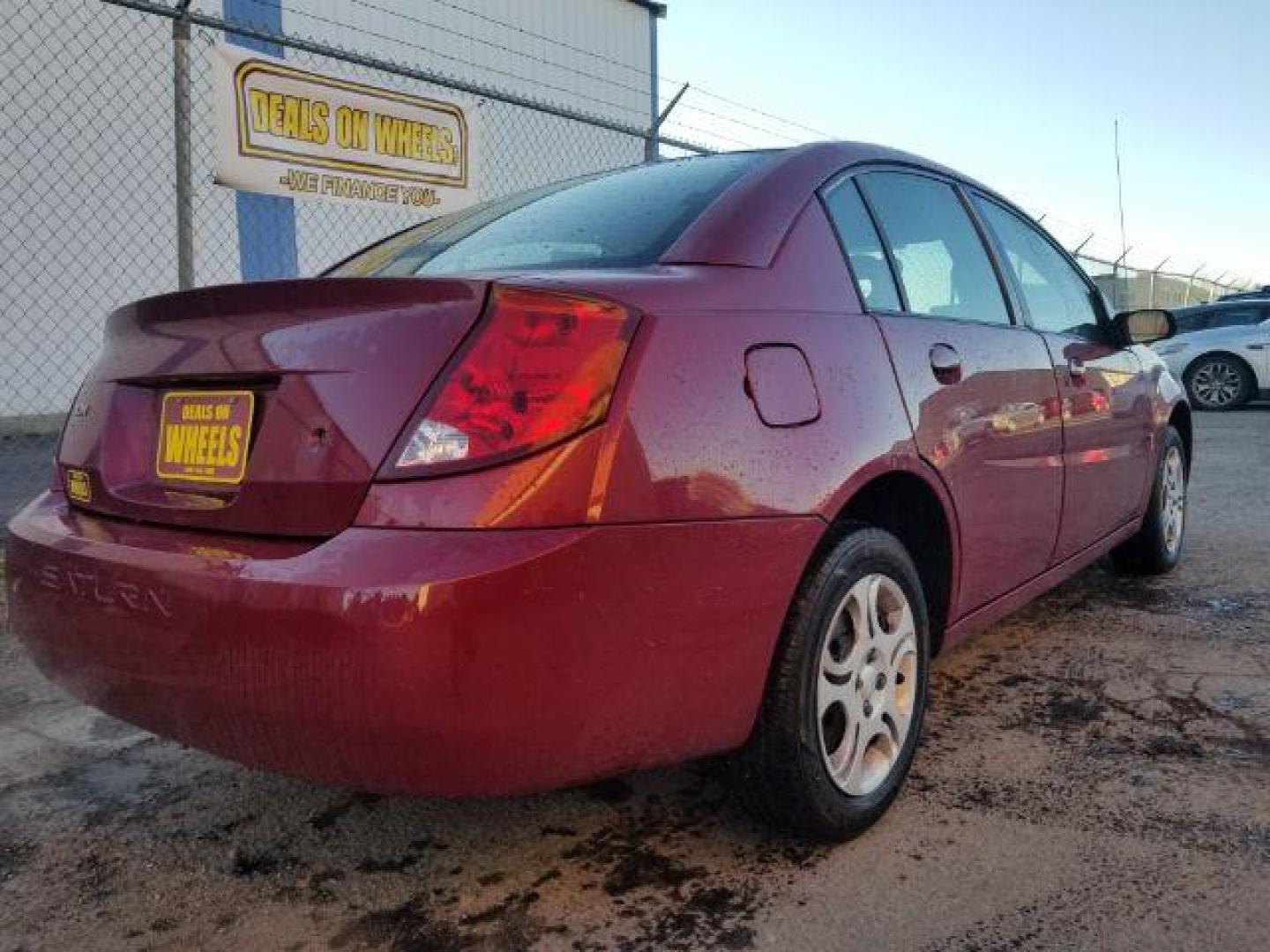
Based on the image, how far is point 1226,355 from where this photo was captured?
526 inches

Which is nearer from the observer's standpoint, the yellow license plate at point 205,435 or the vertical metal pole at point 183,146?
the yellow license plate at point 205,435

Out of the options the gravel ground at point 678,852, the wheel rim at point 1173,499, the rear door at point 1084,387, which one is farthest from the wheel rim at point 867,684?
the wheel rim at point 1173,499

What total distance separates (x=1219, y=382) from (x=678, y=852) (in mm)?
13493

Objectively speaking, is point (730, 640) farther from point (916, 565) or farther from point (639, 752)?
point (916, 565)

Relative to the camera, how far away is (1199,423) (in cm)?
1178

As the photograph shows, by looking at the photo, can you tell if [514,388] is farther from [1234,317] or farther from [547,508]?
[1234,317]

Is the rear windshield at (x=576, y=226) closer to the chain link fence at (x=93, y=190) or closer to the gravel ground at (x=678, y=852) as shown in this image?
the gravel ground at (x=678, y=852)

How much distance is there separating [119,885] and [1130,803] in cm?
212

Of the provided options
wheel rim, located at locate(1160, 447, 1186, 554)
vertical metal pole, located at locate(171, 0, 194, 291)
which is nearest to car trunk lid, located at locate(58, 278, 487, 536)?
vertical metal pole, located at locate(171, 0, 194, 291)

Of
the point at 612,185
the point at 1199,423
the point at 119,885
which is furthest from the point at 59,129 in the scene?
the point at 1199,423

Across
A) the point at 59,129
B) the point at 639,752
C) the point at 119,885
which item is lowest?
the point at 119,885

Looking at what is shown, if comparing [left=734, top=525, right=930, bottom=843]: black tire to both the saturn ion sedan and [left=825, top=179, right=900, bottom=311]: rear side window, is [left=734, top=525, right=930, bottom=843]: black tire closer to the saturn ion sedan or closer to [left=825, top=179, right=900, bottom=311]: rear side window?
the saturn ion sedan

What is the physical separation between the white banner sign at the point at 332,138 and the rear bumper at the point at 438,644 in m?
3.88

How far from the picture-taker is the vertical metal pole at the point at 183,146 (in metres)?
4.82
